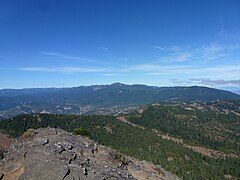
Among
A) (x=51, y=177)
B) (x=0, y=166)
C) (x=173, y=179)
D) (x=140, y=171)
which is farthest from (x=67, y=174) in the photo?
(x=173, y=179)

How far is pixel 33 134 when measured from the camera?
64938 mm

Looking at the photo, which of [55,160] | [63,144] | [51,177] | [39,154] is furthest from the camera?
[63,144]

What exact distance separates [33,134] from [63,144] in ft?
56.5

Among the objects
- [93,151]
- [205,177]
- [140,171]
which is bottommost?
[205,177]

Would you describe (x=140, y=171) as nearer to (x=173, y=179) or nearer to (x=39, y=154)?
(x=173, y=179)

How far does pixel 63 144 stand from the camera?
51.0m

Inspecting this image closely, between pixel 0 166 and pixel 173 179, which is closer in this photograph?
pixel 0 166

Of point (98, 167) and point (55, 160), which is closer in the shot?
point (55, 160)

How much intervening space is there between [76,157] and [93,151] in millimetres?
10067

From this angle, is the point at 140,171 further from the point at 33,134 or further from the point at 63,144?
the point at 33,134

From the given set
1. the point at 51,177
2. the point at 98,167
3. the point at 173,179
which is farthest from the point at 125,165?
the point at 51,177

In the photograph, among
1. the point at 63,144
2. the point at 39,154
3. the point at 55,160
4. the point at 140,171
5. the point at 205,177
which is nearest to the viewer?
the point at 55,160

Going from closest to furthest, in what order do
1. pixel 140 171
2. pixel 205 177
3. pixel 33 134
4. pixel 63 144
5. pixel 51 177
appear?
1. pixel 51 177
2. pixel 63 144
3. pixel 140 171
4. pixel 33 134
5. pixel 205 177

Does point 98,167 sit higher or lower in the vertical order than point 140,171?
higher
